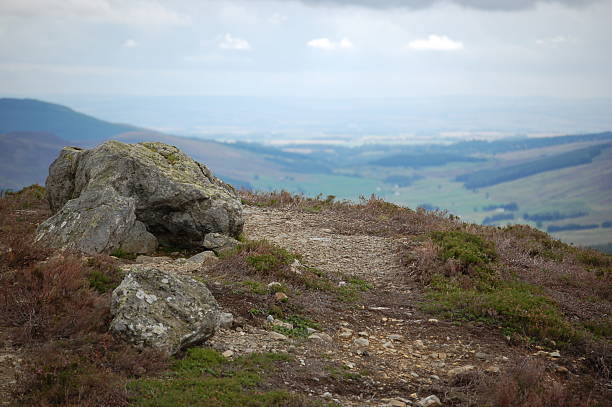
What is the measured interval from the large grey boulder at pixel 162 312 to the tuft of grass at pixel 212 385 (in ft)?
1.36

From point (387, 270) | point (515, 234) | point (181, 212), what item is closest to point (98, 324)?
point (181, 212)

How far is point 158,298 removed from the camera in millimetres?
10422

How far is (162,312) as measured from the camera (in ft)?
33.7

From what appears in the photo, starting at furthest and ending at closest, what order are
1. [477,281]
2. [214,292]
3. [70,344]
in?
1. [477,281]
2. [214,292]
3. [70,344]

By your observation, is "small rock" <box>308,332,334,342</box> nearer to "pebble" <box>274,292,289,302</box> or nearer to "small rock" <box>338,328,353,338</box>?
"small rock" <box>338,328,353,338</box>

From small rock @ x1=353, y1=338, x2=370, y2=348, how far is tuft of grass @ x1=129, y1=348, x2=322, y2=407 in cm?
261

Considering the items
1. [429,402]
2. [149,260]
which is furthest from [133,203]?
[429,402]

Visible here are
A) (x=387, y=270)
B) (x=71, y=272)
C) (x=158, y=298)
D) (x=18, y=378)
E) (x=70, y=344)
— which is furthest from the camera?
(x=387, y=270)

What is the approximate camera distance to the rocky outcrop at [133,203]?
54.1 ft

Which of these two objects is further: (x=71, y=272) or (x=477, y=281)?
(x=477, y=281)

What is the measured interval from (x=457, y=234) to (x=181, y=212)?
34.1 feet

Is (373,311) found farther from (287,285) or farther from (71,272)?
(71,272)

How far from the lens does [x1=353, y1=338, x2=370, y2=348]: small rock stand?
39.7 feet

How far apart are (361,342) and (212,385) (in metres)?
4.35
